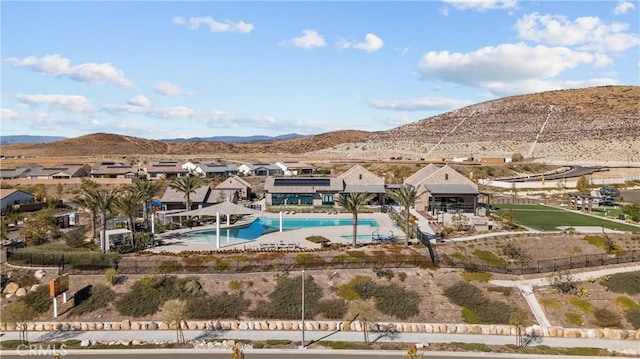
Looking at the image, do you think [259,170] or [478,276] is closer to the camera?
[478,276]

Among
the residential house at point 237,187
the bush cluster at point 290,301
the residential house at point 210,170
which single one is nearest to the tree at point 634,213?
the bush cluster at point 290,301

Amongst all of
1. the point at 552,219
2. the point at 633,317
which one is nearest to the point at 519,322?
the point at 633,317

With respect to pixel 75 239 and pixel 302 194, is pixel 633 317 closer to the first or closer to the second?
pixel 302 194

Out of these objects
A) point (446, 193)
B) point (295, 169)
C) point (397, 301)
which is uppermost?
point (295, 169)

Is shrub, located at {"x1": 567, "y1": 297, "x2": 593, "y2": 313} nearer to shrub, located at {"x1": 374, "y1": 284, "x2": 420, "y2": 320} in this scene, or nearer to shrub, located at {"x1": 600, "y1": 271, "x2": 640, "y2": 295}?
shrub, located at {"x1": 600, "y1": 271, "x2": 640, "y2": 295}

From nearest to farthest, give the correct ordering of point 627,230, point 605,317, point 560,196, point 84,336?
point 84,336 < point 605,317 < point 627,230 < point 560,196

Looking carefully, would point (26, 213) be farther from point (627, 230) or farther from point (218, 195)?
point (627, 230)

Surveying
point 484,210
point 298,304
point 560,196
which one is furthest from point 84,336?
point 560,196
